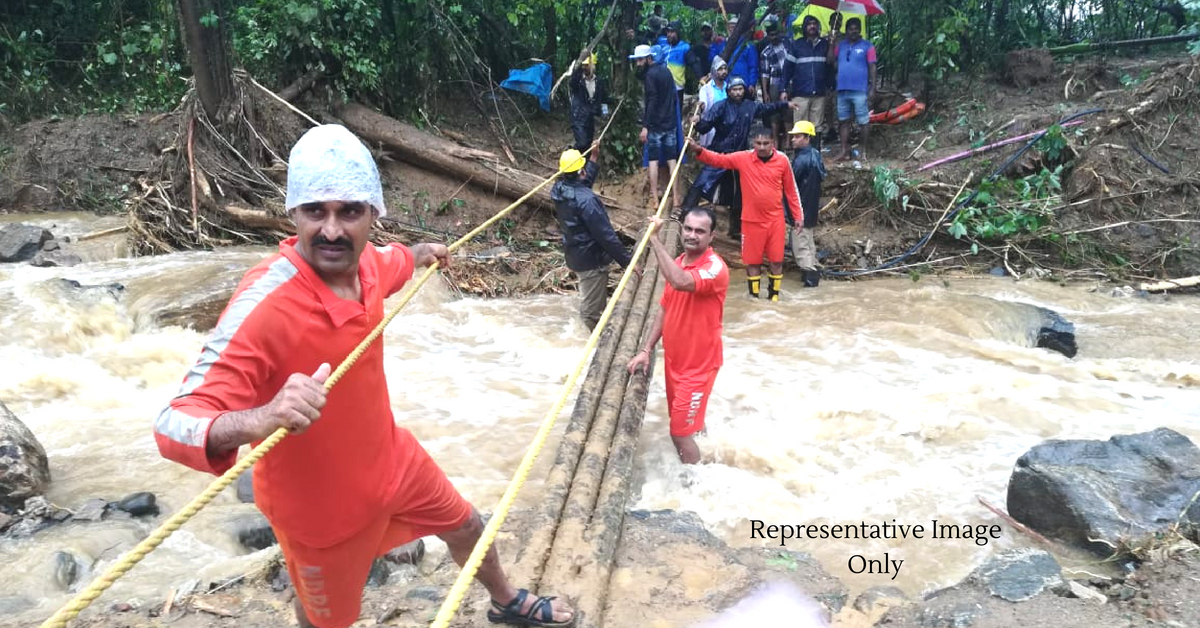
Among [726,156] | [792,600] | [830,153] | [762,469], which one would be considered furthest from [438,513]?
[830,153]

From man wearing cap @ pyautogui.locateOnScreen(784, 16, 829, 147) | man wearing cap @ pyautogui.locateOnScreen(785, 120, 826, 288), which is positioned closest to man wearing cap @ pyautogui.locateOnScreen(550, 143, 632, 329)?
man wearing cap @ pyautogui.locateOnScreen(785, 120, 826, 288)

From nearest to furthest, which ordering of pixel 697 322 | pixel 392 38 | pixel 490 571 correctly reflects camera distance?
1. pixel 490 571
2. pixel 697 322
3. pixel 392 38

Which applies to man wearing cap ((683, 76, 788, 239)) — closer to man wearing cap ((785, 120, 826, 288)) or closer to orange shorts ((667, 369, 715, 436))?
man wearing cap ((785, 120, 826, 288))

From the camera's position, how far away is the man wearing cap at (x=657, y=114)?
8117 millimetres

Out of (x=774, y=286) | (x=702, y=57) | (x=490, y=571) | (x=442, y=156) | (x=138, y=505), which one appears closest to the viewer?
(x=490, y=571)

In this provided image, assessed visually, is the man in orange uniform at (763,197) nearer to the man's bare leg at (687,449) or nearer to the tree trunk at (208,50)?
the man's bare leg at (687,449)

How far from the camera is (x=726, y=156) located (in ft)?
23.8

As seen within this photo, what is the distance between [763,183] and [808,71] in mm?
2963

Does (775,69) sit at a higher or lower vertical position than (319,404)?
higher

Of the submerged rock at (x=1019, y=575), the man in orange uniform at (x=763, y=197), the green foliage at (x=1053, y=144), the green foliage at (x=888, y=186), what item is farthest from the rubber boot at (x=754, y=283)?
the submerged rock at (x=1019, y=575)

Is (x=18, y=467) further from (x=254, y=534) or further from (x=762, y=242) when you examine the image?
(x=762, y=242)

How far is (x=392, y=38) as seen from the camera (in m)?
10.7

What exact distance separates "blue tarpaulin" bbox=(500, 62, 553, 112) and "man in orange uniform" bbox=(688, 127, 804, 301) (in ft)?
14.9

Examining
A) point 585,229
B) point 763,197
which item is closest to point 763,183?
point 763,197
